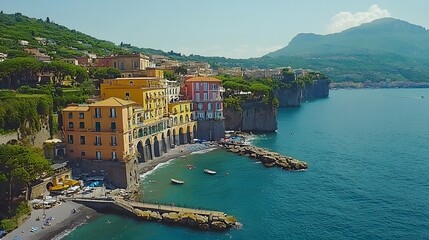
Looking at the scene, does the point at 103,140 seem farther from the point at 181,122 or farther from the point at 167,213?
the point at 181,122

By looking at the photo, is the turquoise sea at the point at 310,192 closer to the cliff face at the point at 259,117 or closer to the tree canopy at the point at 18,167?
the tree canopy at the point at 18,167

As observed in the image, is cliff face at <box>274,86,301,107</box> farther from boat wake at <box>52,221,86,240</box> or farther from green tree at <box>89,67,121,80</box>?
boat wake at <box>52,221,86,240</box>

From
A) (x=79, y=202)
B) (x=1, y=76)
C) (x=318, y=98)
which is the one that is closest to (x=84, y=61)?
(x=1, y=76)

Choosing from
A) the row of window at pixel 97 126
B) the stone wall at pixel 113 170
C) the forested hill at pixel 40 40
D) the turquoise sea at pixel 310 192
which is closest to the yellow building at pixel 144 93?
the turquoise sea at pixel 310 192

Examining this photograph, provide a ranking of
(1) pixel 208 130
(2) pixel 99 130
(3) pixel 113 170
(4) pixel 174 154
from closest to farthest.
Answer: (3) pixel 113 170 → (2) pixel 99 130 → (4) pixel 174 154 → (1) pixel 208 130

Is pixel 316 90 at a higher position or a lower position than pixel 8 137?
lower

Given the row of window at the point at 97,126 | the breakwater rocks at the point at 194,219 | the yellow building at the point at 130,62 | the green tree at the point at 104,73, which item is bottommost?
the breakwater rocks at the point at 194,219

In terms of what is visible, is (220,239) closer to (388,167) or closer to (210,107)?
(388,167)

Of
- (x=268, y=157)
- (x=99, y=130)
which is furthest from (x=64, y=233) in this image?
(x=268, y=157)
